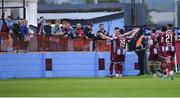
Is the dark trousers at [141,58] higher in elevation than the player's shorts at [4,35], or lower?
lower

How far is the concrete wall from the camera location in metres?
29.3

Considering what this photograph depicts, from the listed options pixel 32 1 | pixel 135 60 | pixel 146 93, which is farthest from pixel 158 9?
pixel 146 93

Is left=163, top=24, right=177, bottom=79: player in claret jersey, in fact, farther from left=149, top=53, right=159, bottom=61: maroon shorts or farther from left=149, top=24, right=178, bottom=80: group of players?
left=149, top=53, right=159, bottom=61: maroon shorts

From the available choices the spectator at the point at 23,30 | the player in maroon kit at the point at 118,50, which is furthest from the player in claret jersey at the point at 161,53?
the spectator at the point at 23,30

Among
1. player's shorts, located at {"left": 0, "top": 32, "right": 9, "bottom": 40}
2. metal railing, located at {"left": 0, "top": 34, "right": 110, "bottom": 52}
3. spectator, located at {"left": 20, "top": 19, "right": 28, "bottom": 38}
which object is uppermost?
spectator, located at {"left": 20, "top": 19, "right": 28, "bottom": 38}

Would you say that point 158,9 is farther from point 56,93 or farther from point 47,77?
point 56,93

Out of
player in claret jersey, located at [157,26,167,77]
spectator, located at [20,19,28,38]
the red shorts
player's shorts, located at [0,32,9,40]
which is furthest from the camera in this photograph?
spectator, located at [20,19,28,38]

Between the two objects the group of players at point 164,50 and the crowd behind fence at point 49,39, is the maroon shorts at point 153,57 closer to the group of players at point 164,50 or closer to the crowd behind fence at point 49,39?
the group of players at point 164,50

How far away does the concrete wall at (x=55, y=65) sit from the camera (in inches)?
1152

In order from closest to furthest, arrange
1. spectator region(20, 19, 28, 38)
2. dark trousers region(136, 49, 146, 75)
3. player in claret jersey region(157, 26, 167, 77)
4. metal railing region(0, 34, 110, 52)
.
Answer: player in claret jersey region(157, 26, 167, 77) → metal railing region(0, 34, 110, 52) → spectator region(20, 19, 28, 38) → dark trousers region(136, 49, 146, 75)

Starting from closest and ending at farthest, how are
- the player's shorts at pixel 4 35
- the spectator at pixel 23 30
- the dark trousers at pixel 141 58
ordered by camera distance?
the player's shorts at pixel 4 35
the spectator at pixel 23 30
the dark trousers at pixel 141 58

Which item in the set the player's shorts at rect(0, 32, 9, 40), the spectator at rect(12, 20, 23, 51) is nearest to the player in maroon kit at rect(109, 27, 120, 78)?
the spectator at rect(12, 20, 23, 51)

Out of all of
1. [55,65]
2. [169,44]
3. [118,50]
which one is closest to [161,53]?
[169,44]

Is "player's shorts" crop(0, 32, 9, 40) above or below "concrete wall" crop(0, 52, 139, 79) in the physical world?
above
